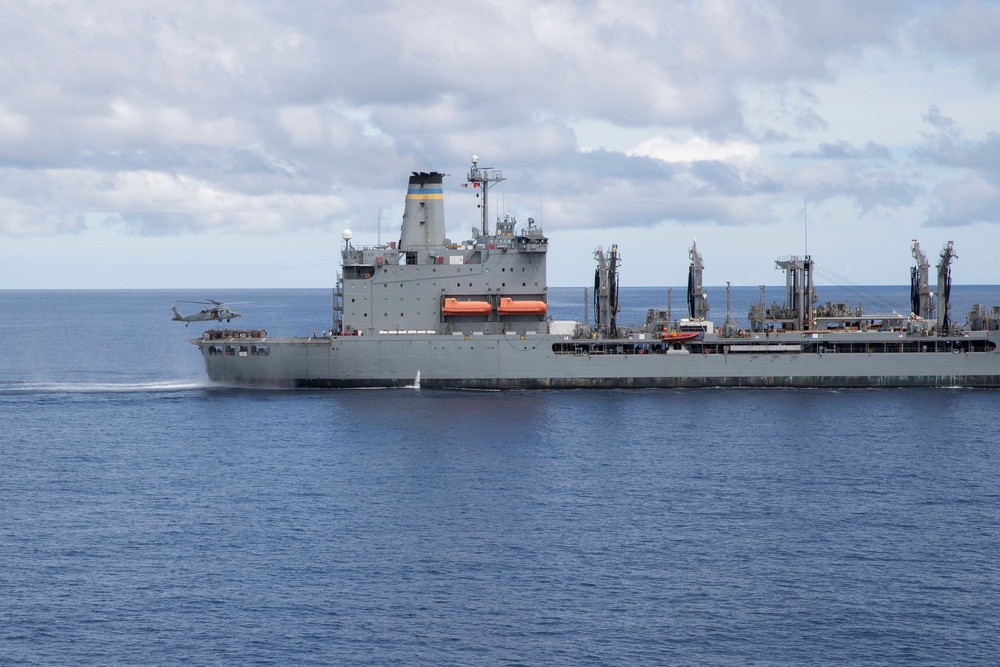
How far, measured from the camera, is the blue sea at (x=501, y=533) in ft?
87.5

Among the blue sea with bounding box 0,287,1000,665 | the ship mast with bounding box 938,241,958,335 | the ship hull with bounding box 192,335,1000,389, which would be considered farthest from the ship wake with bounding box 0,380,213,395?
the ship mast with bounding box 938,241,958,335

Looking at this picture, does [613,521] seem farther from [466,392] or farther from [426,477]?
[466,392]

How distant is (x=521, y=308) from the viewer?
61.7 metres

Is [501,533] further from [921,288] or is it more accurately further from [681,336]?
[921,288]

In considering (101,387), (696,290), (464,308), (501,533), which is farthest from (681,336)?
(101,387)

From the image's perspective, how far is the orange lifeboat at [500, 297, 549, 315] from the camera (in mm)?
61688

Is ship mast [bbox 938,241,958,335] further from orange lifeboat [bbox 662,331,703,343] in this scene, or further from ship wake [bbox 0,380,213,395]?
ship wake [bbox 0,380,213,395]

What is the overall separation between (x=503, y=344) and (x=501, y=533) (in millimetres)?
27415

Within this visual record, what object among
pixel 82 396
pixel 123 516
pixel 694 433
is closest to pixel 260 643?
pixel 123 516

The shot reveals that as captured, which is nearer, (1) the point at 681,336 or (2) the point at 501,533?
(2) the point at 501,533

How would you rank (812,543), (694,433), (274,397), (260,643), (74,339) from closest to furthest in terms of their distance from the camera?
(260,643) → (812,543) → (694,433) → (274,397) → (74,339)

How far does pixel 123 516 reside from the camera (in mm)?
36406

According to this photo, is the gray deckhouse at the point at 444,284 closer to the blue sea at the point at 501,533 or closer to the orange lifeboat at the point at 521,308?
the orange lifeboat at the point at 521,308

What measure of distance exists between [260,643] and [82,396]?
3983 cm
